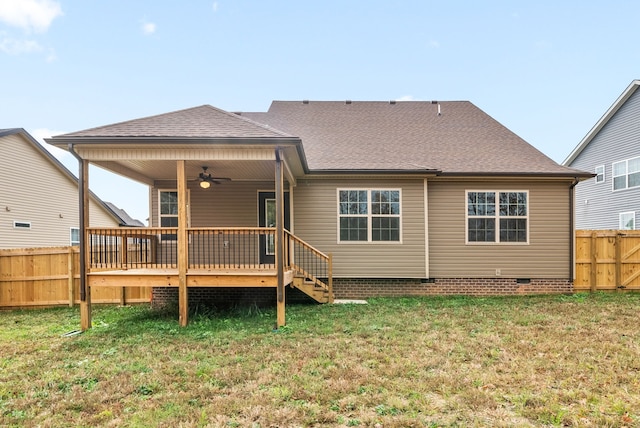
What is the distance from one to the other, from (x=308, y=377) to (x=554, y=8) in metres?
17.6

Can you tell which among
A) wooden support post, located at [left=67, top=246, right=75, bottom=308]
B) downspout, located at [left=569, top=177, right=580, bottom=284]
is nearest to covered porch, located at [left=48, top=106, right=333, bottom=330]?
wooden support post, located at [left=67, top=246, right=75, bottom=308]

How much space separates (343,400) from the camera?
132 inches

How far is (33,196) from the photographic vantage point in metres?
12.9

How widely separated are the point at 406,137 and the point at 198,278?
24.1 feet

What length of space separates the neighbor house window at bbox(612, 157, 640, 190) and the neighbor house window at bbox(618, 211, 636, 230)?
42.1 inches

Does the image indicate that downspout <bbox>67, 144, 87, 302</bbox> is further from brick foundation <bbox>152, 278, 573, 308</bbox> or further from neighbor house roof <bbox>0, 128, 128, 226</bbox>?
neighbor house roof <bbox>0, 128, 128, 226</bbox>

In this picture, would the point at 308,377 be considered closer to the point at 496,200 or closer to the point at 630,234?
the point at 496,200

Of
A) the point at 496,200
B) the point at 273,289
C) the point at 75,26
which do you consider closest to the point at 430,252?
the point at 496,200

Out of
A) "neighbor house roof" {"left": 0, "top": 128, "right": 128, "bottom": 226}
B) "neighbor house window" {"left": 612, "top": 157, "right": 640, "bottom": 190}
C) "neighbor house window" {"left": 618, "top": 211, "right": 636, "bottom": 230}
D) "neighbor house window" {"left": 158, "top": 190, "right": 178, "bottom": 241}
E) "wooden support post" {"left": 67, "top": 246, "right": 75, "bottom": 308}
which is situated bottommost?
"wooden support post" {"left": 67, "top": 246, "right": 75, "bottom": 308}

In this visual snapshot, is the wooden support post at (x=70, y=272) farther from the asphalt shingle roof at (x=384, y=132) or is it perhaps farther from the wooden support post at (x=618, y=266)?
the wooden support post at (x=618, y=266)

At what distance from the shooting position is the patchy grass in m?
3.13

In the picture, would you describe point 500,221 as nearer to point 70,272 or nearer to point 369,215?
point 369,215

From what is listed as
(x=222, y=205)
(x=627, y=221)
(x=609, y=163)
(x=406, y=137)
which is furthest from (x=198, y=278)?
(x=609, y=163)

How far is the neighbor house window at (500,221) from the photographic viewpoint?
930 cm
